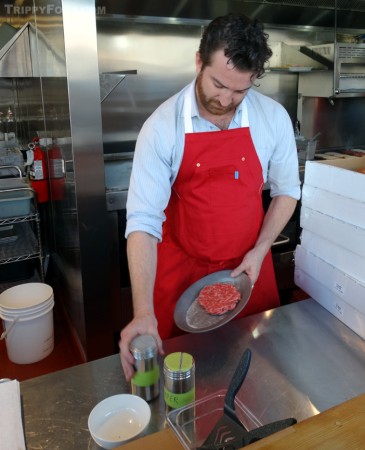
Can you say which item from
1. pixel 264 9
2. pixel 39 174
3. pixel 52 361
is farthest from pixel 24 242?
pixel 264 9

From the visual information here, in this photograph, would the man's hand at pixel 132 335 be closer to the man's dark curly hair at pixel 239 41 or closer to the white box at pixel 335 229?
the white box at pixel 335 229

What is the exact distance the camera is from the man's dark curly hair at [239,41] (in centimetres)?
128

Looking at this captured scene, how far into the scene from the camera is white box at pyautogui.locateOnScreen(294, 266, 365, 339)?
127 centimetres

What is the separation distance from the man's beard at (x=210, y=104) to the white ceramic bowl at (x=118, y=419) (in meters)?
0.94

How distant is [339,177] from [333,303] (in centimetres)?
40

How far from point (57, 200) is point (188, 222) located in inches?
58.0

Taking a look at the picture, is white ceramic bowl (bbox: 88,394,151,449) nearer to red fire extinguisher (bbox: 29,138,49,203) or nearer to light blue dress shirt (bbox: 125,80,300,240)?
light blue dress shirt (bbox: 125,80,300,240)

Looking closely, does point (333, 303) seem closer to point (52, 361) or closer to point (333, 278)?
point (333, 278)

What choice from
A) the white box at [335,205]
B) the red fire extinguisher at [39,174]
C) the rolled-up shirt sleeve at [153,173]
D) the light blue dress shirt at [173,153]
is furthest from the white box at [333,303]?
the red fire extinguisher at [39,174]

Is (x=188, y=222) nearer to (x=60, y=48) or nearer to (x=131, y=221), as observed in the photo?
(x=131, y=221)

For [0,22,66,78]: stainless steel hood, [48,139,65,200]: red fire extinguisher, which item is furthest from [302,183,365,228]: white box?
[0,22,66,78]: stainless steel hood

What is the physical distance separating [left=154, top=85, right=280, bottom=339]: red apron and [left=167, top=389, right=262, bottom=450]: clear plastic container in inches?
24.2

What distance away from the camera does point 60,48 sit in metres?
2.12

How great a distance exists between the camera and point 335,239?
51.9 inches
